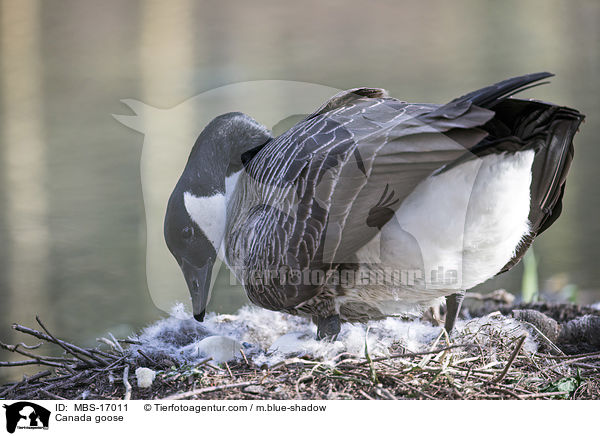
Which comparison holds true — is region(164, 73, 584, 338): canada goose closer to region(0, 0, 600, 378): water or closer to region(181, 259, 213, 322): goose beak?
region(181, 259, 213, 322): goose beak

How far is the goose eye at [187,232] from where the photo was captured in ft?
4.55

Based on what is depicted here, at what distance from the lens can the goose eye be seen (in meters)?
1.39

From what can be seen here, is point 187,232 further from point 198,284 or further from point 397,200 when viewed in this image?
point 397,200

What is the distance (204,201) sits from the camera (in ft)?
4.60

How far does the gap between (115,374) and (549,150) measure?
1.07 m

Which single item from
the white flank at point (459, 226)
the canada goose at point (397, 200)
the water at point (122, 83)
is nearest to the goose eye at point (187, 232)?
the canada goose at point (397, 200)

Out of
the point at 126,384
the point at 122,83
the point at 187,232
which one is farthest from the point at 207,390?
the point at 122,83

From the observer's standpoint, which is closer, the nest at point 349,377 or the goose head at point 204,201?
the nest at point 349,377

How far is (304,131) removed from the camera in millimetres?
1180
